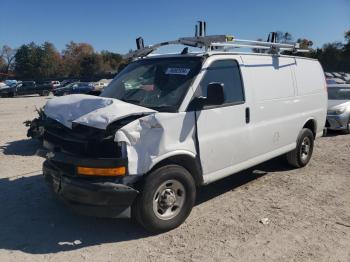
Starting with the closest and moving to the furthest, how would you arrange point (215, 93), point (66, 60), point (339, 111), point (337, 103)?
point (215, 93)
point (339, 111)
point (337, 103)
point (66, 60)

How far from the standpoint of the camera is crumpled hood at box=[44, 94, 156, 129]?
425cm

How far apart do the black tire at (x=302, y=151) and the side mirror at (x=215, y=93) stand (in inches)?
114

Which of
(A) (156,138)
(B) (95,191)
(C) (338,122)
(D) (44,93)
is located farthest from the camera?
(D) (44,93)

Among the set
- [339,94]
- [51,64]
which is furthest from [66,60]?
[339,94]

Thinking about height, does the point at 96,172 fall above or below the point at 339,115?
above

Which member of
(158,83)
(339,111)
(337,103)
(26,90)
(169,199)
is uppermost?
(158,83)

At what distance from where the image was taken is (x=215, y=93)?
4.85m

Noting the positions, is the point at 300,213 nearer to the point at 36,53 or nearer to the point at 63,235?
the point at 63,235

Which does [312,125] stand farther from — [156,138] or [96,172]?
[96,172]

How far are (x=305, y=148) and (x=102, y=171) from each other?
15.4 feet

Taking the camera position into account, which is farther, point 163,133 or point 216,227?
point 216,227

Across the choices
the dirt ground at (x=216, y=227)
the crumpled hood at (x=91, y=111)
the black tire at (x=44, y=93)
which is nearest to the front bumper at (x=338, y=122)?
the dirt ground at (x=216, y=227)

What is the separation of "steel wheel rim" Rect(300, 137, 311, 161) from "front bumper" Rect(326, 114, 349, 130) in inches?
167

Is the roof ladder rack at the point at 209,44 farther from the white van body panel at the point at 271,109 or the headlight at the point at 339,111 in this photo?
the headlight at the point at 339,111
